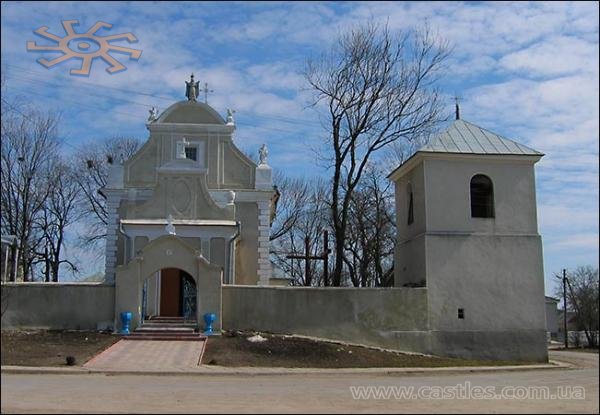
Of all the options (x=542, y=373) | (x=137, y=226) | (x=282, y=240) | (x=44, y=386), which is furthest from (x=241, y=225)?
(x=282, y=240)

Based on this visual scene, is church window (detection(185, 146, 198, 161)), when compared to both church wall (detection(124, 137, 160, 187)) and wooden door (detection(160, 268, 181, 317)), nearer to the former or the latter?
church wall (detection(124, 137, 160, 187))

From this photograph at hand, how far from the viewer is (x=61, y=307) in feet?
87.4

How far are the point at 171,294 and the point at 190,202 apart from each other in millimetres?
4075

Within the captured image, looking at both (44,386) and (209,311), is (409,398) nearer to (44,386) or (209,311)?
(44,386)

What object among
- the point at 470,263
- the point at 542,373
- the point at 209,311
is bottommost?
the point at 542,373

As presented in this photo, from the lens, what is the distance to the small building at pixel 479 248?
2928cm

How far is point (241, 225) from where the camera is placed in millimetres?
34344

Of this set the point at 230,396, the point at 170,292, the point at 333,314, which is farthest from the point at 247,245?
the point at 230,396

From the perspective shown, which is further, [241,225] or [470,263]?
[241,225]

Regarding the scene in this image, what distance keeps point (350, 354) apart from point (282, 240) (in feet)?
108

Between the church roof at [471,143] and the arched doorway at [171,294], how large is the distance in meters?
11.3

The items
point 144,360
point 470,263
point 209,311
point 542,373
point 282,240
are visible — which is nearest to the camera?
point 144,360

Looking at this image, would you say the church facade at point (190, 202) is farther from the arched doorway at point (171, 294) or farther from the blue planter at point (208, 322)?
the blue planter at point (208, 322)

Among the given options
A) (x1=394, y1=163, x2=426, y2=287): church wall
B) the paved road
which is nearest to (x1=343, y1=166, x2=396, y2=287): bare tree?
(x1=394, y1=163, x2=426, y2=287): church wall
